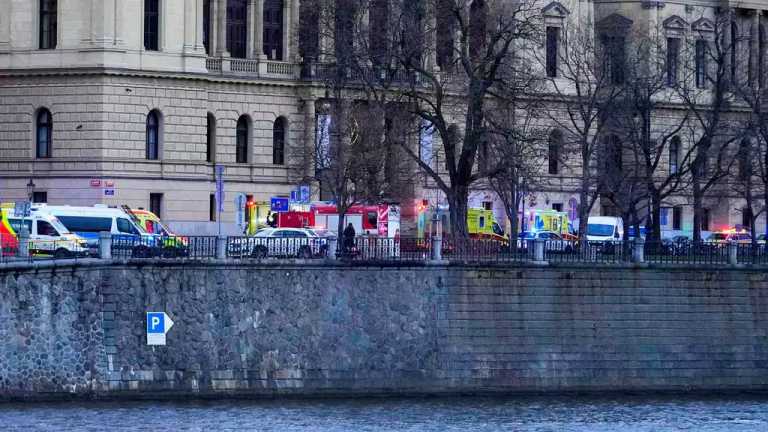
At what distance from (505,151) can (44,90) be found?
2672cm

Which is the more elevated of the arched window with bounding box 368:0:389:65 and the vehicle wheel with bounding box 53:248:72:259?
the arched window with bounding box 368:0:389:65

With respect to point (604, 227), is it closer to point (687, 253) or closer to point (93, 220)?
point (687, 253)

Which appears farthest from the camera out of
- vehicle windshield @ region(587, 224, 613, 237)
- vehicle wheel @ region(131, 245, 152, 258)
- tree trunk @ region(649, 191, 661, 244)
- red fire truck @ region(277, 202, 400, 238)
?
vehicle windshield @ region(587, 224, 613, 237)

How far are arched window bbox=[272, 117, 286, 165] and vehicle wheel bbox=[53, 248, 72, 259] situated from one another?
40044 millimetres

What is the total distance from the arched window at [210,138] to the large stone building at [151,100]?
0.05 metres

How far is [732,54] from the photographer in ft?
400

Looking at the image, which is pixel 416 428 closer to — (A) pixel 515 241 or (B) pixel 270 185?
(A) pixel 515 241

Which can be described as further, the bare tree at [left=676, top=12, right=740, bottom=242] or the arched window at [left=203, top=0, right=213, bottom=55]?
the arched window at [left=203, top=0, right=213, bottom=55]

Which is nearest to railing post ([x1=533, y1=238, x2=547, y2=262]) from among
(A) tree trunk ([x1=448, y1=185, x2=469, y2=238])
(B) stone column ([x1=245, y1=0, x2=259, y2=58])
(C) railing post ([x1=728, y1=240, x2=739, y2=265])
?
(C) railing post ([x1=728, y1=240, x2=739, y2=265])

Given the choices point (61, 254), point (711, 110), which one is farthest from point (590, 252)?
point (711, 110)

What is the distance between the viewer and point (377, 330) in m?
86.4

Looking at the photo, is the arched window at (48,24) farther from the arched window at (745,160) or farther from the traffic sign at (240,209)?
the arched window at (745,160)

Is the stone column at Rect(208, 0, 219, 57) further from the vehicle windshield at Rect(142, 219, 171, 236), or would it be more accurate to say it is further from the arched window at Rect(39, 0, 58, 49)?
the vehicle windshield at Rect(142, 219, 171, 236)

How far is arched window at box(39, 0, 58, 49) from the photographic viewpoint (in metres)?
118
